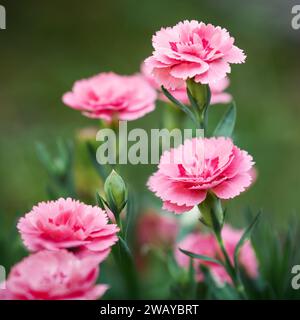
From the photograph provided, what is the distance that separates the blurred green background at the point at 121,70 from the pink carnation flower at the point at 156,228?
0.33 m

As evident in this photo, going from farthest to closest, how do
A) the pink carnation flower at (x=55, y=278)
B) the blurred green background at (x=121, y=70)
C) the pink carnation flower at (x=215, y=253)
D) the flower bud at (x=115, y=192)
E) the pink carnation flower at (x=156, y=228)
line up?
the blurred green background at (x=121, y=70) < the pink carnation flower at (x=156, y=228) < the pink carnation flower at (x=215, y=253) < the flower bud at (x=115, y=192) < the pink carnation flower at (x=55, y=278)

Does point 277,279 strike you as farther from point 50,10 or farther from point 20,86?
point 50,10

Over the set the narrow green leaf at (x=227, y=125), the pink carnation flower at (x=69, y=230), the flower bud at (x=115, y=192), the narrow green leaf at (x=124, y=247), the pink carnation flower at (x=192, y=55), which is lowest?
the narrow green leaf at (x=124, y=247)

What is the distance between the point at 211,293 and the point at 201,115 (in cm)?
23

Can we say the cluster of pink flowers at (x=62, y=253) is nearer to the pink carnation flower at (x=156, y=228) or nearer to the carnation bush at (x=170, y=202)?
the carnation bush at (x=170, y=202)

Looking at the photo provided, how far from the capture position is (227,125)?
0.76m

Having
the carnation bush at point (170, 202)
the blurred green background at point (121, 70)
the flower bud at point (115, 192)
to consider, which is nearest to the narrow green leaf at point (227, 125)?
the carnation bush at point (170, 202)

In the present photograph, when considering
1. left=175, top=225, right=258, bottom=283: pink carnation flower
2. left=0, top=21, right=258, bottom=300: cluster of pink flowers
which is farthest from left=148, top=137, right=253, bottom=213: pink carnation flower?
left=175, top=225, right=258, bottom=283: pink carnation flower

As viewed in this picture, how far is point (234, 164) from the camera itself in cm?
66

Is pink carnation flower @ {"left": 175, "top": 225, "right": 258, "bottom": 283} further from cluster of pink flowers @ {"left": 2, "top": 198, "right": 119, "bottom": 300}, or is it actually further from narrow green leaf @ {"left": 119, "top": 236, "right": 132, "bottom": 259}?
cluster of pink flowers @ {"left": 2, "top": 198, "right": 119, "bottom": 300}

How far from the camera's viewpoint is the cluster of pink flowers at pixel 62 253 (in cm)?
59

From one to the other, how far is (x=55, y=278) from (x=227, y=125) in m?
0.28

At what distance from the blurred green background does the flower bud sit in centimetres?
80

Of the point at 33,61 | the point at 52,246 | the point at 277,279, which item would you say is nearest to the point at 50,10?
the point at 33,61
